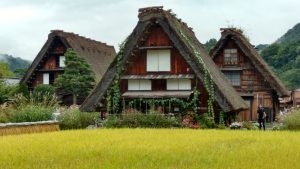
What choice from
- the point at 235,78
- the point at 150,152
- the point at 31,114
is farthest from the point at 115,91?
the point at 150,152

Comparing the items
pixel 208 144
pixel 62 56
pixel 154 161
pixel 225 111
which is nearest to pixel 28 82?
pixel 62 56

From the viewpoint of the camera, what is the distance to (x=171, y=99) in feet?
95.0

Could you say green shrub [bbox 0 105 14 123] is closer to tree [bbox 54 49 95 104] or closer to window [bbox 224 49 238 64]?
tree [bbox 54 49 95 104]

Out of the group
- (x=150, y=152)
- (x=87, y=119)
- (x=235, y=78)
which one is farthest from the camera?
(x=235, y=78)

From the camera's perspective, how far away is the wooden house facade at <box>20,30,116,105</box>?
4553 cm

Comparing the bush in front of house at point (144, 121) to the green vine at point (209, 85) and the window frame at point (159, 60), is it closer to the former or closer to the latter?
the green vine at point (209, 85)

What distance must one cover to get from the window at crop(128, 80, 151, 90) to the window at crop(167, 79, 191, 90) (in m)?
1.22

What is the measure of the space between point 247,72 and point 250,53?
1566 mm

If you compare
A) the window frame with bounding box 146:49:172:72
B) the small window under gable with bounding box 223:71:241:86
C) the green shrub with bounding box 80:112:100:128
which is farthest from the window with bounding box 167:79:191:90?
the small window under gable with bounding box 223:71:241:86

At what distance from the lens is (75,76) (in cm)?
4234

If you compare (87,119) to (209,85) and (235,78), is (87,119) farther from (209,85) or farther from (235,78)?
(235,78)

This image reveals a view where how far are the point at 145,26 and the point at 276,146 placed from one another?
1596 cm

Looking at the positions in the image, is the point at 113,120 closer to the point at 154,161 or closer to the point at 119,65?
the point at 119,65

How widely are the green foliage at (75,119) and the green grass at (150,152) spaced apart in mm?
8303
